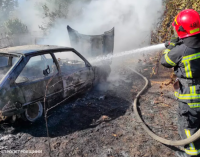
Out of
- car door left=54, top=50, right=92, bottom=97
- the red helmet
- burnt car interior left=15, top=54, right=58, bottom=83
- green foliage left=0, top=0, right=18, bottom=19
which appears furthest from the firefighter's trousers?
green foliage left=0, top=0, right=18, bottom=19

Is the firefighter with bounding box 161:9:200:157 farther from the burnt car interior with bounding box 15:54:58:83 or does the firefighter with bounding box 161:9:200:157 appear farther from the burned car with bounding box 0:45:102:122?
the burnt car interior with bounding box 15:54:58:83

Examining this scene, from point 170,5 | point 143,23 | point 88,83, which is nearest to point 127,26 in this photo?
point 143,23

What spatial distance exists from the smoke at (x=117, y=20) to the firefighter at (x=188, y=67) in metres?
8.75

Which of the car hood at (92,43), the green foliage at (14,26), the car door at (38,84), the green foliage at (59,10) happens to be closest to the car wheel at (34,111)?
the car door at (38,84)

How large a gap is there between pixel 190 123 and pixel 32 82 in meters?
2.82

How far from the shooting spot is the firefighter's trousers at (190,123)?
2.31 metres

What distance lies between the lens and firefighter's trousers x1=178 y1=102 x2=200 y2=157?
7.59 feet

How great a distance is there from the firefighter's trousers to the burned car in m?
2.03

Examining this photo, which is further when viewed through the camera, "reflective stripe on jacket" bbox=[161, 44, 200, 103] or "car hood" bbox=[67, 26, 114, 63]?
"car hood" bbox=[67, 26, 114, 63]

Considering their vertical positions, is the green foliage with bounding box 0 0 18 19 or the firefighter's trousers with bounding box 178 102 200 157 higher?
the green foliage with bounding box 0 0 18 19

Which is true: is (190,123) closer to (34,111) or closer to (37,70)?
(34,111)

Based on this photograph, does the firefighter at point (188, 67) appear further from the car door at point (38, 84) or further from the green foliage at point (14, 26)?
the green foliage at point (14, 26)

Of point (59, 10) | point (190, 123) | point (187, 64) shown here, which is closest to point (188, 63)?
point (187, 64)

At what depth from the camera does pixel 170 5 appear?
483 centimetres
